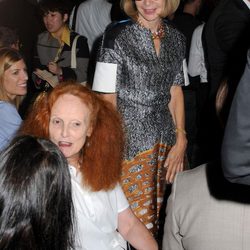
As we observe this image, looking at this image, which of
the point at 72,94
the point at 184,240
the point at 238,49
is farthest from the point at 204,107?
the point at 184,240

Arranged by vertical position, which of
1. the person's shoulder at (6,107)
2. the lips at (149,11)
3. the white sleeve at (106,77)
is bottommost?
the person's shoulder at (6,107)

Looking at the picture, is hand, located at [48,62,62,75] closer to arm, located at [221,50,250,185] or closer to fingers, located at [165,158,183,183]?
fingers, located at [165,158,183,183]

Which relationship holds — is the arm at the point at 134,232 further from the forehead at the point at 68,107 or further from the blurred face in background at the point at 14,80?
the blurred face in background at the point at 14,80

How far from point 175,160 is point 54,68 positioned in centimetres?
170

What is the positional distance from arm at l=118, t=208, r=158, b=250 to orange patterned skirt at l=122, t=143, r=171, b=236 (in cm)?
62

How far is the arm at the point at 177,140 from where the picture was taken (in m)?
3.23

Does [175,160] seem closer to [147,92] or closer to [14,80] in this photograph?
[147,92]

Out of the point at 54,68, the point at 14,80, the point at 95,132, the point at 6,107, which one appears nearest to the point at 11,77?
the point at 14,80

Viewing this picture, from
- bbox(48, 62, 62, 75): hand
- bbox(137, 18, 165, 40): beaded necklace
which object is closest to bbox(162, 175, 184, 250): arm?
bbox(137, 18, 165, 40): beaded necklace

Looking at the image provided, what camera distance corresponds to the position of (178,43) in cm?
323

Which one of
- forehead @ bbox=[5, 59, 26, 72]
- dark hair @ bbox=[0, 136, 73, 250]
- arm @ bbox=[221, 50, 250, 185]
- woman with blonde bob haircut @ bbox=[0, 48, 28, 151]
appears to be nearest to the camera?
arm @ bbox=[221, 50, 250, 185]

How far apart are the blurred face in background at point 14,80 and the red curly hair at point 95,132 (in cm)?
137

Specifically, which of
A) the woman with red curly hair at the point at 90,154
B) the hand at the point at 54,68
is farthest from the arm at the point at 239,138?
the hand at the point at 54,68

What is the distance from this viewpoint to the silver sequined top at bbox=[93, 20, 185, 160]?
297 cm
